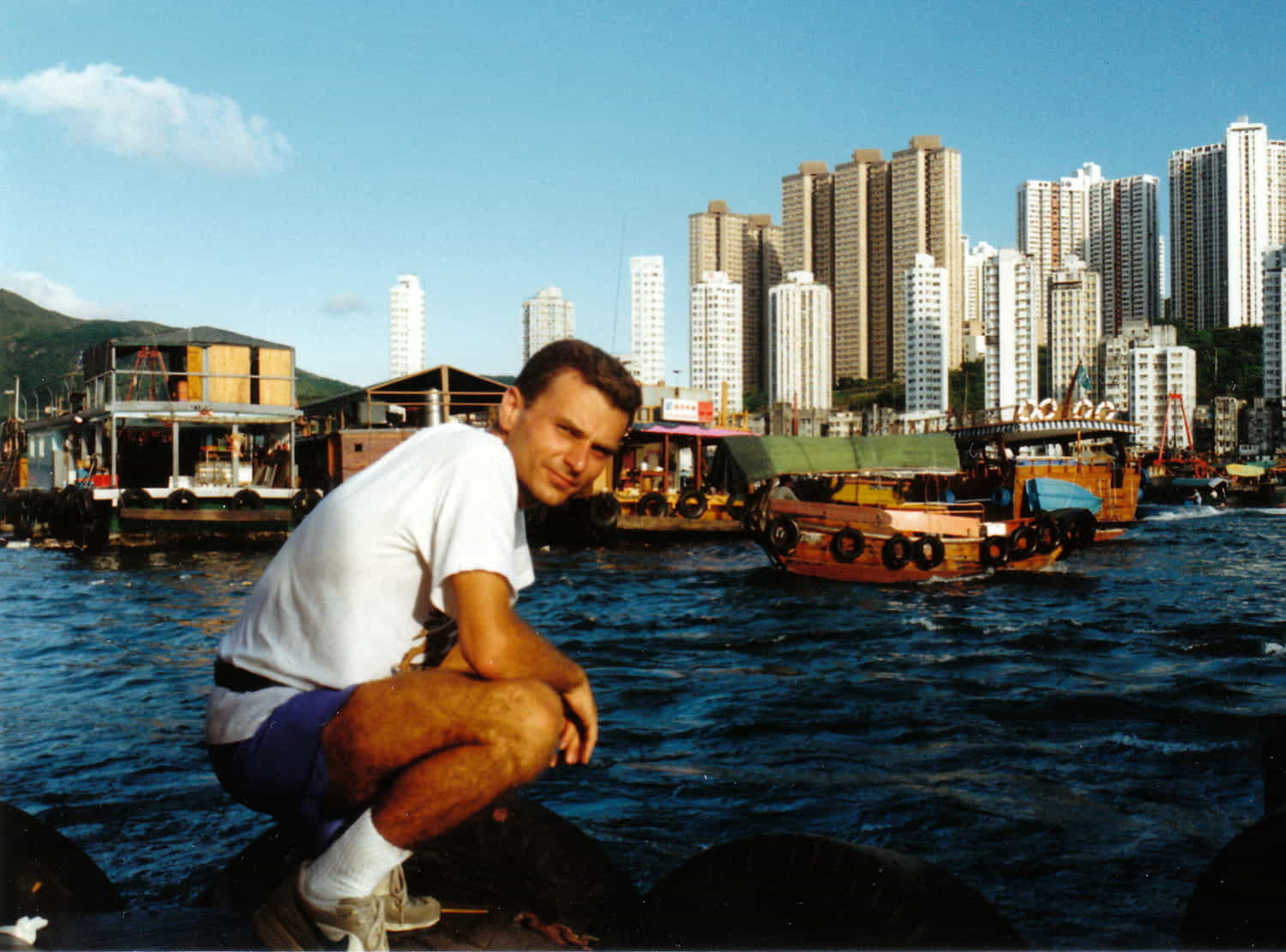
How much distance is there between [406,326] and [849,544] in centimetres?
6208

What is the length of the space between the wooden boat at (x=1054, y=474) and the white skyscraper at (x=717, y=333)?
83.0 metres

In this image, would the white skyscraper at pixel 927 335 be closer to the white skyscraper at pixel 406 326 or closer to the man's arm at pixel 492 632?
the white skyscraper at pixel 406 326

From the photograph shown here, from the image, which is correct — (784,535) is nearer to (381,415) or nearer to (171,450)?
(381,415)

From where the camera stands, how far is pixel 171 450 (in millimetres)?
29875

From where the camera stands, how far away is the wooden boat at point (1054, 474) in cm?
2855

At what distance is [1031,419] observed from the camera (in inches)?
1452

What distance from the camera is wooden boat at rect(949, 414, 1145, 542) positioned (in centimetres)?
2855

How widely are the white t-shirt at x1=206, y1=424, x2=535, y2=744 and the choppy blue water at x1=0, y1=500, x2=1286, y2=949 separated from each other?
1.84 metres

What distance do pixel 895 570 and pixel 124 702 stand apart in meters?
12.7

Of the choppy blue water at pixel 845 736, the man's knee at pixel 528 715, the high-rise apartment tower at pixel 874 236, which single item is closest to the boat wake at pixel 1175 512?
the choppy blue water at pixel 845 736

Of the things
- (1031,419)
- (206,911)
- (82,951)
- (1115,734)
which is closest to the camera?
(82,951)

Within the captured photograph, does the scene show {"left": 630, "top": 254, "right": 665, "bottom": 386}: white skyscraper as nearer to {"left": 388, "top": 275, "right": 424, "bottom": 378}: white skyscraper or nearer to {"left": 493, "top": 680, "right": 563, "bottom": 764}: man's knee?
{"left": 388, "top": 275, "right": 424, "bottom": 378}: white skyscraper

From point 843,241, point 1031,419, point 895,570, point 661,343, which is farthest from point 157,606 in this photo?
point 843,241

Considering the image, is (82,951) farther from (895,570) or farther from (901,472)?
(901,472)
